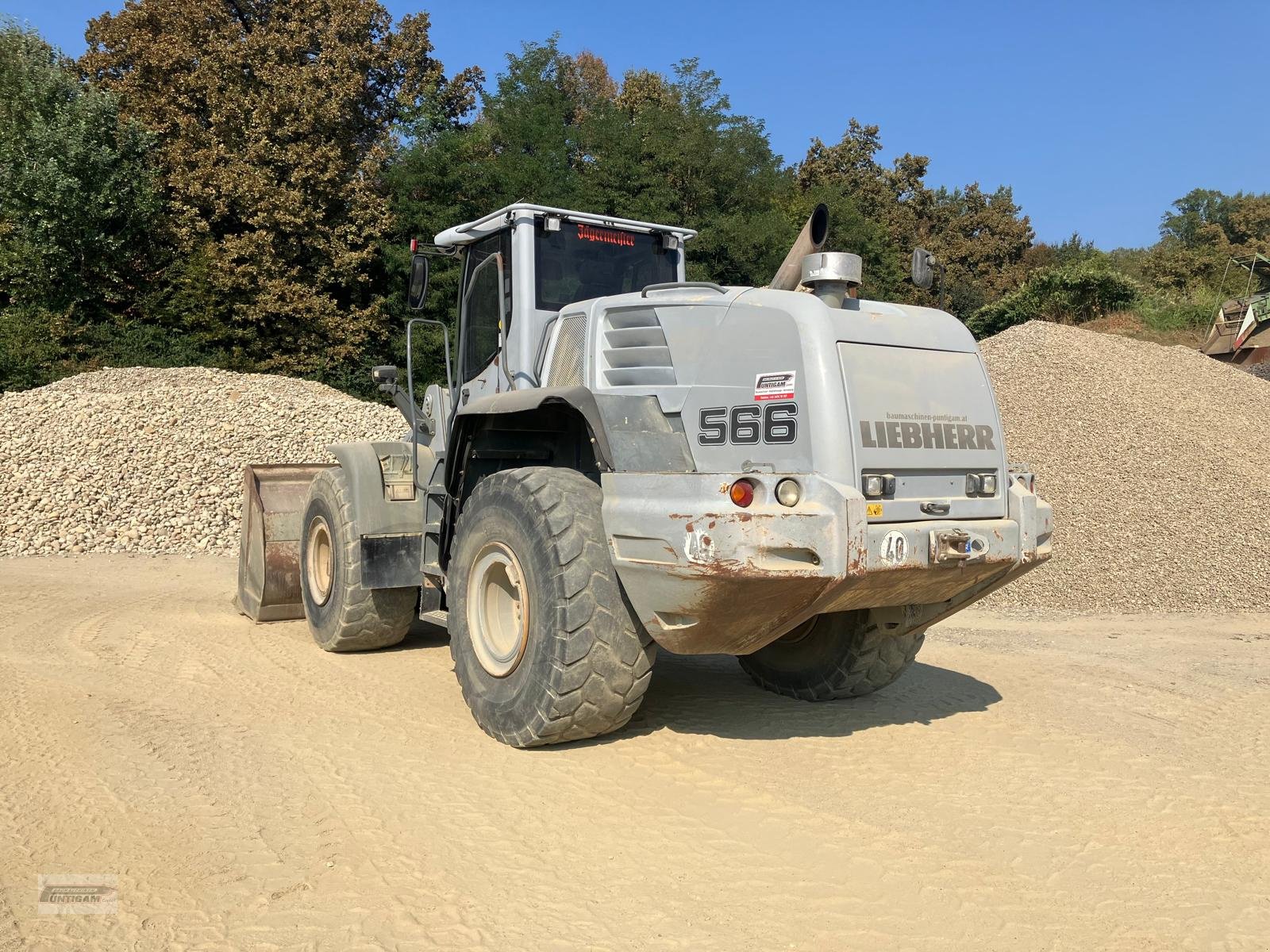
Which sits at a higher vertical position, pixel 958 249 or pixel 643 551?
pixel 958 249

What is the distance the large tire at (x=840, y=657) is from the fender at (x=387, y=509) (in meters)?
2.45

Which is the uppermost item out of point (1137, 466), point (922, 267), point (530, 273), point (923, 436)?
point (530, 273)

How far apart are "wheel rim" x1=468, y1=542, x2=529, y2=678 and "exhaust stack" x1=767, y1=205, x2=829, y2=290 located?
6.49 feet

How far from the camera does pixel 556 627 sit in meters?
4.76

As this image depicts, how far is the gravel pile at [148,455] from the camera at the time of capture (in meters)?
13.9

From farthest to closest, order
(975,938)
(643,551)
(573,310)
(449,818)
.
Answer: (573,310) → (643,551) → (449,818) → (975,938)

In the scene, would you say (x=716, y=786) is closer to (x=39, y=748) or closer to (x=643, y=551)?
(x=643, y=551)

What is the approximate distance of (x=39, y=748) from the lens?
495cm

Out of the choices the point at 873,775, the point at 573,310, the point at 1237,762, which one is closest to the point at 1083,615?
the point at 1237,762

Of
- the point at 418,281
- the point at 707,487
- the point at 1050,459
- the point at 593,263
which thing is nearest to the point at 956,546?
the point at 707,487

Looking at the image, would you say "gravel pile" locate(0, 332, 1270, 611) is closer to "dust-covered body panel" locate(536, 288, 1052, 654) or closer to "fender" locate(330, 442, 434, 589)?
"dust-covered body panel" locate(536, 288, 1052, 654)

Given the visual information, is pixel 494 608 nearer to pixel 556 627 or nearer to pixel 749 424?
pixel 556 627

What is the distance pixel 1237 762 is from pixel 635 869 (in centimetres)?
339

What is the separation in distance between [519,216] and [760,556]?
2.84 meters
